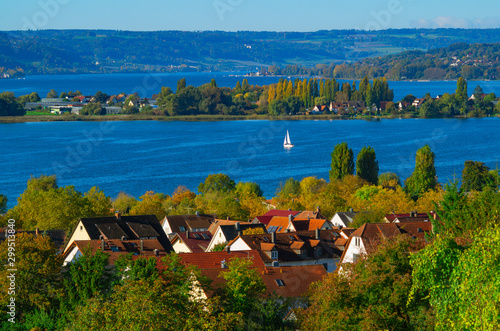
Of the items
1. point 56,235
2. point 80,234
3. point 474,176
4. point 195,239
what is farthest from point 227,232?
point 474,176

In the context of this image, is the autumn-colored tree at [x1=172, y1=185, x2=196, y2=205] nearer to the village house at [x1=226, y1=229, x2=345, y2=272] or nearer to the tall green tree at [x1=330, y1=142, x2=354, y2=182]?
the tall green tree at [x1=330, y1=142, x2=354, y2=182]

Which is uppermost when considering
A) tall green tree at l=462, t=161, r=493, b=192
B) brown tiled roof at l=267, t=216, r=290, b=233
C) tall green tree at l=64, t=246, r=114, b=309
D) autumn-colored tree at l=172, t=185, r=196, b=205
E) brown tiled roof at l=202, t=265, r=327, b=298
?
tall green tree at l=64, t=246, r=114, b=309

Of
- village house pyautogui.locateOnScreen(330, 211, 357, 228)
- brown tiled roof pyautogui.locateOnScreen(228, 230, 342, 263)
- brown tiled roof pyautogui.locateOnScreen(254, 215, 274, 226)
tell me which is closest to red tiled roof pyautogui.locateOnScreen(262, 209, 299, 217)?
brown tiled roof pyautogui.locateOnScreen(254, 215, 274, 226)

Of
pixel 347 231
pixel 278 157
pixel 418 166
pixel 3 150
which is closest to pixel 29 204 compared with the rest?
pixel 347 231

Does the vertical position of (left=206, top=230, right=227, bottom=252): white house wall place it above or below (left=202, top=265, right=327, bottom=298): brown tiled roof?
below

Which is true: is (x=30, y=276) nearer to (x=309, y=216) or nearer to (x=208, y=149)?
(x=309, y=216)
